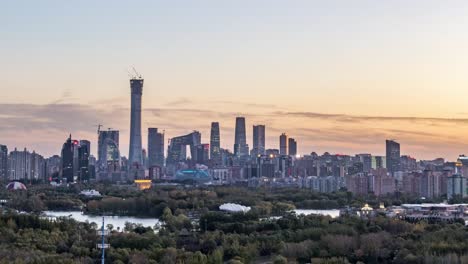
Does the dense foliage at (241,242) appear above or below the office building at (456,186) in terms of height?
below

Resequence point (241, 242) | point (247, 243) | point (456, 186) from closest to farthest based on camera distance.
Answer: point (247, 243) < point (241, 242) < point (456, 186)

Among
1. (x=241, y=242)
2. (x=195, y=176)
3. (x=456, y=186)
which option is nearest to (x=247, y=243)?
(x=241, y=242)

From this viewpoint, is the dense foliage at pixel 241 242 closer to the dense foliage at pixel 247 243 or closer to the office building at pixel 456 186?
the dense foliage at pixel 247 243

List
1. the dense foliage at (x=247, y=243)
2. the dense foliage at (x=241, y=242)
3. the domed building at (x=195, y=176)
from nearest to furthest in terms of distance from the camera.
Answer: the dense foliage at (x=247, y=243)
the dense foliage at (x=241, y=242)
the domed building at (x=195, y=176)

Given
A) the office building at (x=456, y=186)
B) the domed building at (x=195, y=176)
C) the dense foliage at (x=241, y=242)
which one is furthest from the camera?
the domed building at (x=195, y=176)

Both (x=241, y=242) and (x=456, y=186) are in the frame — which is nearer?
(x=241, y=242)


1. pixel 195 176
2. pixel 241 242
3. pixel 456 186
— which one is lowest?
pixel 241 242

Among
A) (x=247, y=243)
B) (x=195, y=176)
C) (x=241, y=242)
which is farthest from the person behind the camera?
(x=195, y=176)

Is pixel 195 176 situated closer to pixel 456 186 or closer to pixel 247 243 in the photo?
pixel 456 186

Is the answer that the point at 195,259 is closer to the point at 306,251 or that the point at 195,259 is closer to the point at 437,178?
the point at 306,251

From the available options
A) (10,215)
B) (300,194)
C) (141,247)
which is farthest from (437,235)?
(300,194)

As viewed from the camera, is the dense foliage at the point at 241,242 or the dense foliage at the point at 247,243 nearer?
the dense foliage at the point at 247,243

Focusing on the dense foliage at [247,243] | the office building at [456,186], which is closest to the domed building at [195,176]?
the office building at [456,186]
